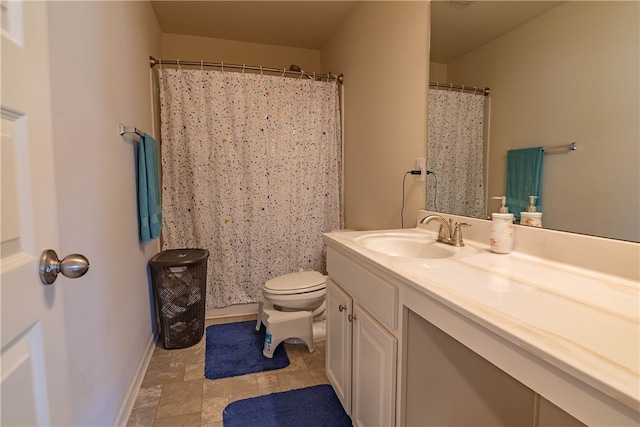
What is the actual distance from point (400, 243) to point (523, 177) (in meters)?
0.58

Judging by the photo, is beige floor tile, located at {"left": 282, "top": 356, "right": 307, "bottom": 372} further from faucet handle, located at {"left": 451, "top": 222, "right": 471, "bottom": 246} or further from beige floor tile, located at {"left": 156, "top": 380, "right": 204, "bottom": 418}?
faucet handle, located at {"left": 451, "top": 222, "right": 471, "bottom": 246}

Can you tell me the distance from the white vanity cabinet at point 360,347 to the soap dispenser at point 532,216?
0.59 m

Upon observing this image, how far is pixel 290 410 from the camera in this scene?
156 cm

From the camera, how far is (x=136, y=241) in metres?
1.85

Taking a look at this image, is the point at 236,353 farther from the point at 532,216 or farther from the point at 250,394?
the point at 532,216

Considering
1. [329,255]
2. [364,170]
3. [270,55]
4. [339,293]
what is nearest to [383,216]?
Result: [364,170]

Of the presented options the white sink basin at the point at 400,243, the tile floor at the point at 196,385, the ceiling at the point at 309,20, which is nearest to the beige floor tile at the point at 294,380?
the tile floor at the point at 196,385

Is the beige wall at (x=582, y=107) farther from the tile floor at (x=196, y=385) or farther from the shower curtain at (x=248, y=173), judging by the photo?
the shower curtain at (x=248, y=173)

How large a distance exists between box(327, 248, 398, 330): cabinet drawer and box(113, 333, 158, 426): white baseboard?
44.7 inches

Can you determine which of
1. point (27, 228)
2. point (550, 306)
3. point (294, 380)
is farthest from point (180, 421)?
point (550, 306)

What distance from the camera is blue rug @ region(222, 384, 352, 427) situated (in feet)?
4.85

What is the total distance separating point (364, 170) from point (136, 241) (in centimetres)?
160

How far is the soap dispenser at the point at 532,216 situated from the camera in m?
1.15

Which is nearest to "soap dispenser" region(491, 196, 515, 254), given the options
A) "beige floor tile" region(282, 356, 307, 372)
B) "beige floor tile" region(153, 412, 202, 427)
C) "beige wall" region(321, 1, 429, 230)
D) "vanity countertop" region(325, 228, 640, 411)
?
"vanity countertop" region(325, 228, 640, 411)
